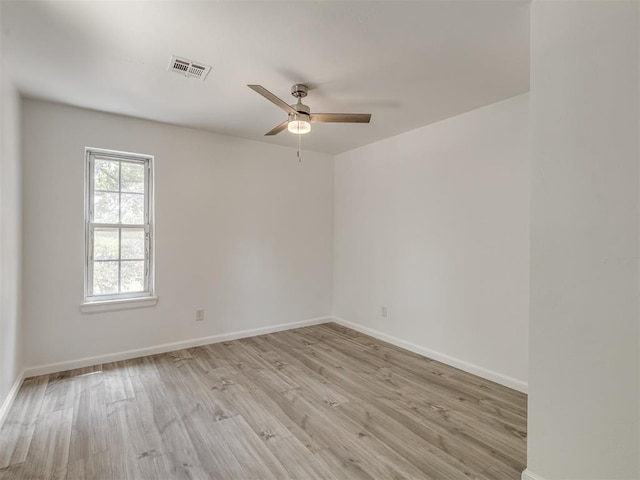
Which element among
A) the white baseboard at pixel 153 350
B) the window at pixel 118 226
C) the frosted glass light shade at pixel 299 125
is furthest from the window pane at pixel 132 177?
the frosted glass light shade at pixel 299 125

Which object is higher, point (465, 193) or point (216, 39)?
point (216, 39)

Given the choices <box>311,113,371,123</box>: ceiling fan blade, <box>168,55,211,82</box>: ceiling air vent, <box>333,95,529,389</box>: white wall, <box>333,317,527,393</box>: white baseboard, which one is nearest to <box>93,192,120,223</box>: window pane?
<box>168,55,211,82</box>: ceiling air vent

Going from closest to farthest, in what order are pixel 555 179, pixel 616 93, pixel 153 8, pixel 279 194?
pixel 616 93 < pixel 555 179 < pixel 153 8 < pixel 279 194

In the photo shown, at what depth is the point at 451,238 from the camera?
130 inches

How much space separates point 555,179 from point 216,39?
2.07m

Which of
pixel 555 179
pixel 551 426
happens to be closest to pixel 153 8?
pixel 555 179

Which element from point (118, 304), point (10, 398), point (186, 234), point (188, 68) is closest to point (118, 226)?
point (186, 234)

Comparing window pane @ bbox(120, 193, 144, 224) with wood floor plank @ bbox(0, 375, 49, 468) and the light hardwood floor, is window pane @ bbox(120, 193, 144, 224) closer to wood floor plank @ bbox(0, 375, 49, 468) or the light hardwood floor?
the light hardwood floor

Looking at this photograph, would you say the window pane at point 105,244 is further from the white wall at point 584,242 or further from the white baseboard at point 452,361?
the white wall at point 584,242

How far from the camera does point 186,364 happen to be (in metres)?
3.28

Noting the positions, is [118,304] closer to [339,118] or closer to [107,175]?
[107,175]

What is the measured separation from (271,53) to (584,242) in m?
2.08

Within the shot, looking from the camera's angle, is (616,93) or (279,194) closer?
(616,93)

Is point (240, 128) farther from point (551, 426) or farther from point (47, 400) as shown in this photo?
point (551, 426)
